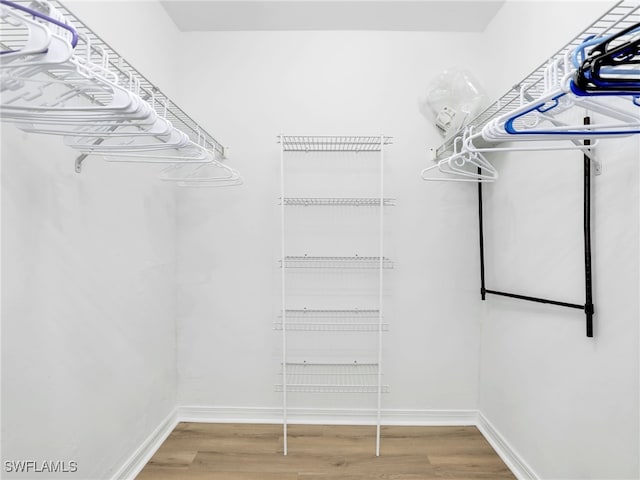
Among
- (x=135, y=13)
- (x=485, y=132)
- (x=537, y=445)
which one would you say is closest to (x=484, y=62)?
(x=485, y=132)

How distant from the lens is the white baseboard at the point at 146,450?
1699 mm

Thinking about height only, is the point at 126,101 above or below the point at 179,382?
above

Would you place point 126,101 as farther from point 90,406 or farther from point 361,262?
point 361,262

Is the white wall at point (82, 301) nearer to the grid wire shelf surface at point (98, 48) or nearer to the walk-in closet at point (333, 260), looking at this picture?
the walk-in closet at point (333, 260)

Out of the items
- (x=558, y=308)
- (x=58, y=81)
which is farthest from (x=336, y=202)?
(x=58, y=81)

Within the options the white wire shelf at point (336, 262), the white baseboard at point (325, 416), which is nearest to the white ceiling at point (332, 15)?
the white wire shelf at point (336, 262)

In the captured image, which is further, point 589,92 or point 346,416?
point 346,416

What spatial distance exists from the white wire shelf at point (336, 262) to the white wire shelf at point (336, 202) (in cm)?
34

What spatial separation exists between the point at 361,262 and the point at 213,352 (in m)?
1.14

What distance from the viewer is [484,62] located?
2250 mm

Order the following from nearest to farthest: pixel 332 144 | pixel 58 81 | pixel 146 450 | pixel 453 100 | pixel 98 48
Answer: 1. pixel 58 81
2. pixel 98 48
3. pixel 146 450
4. pixel 453 100
5. pixel 332 144

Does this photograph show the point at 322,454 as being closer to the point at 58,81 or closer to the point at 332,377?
the point at 332,377

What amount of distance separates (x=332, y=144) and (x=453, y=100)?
782 mm

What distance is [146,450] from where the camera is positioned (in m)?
1.88
